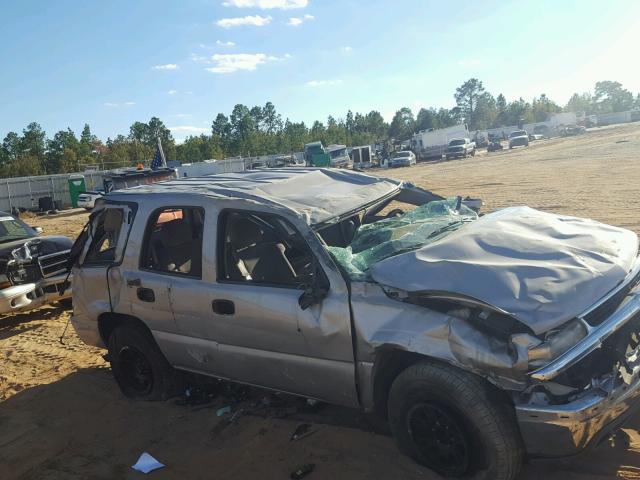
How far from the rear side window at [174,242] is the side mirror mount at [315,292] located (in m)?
1.04

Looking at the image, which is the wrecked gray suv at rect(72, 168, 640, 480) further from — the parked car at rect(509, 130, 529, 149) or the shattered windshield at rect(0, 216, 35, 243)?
the parked car at rect(509, 130, 529, 149)

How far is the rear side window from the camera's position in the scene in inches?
165

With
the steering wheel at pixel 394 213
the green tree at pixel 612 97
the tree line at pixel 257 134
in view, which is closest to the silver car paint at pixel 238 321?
the steering wheel at pixel 394 213

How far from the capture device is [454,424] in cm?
298

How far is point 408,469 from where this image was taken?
132 inches

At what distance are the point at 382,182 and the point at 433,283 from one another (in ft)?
6.97

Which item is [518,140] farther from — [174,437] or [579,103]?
[579,103]

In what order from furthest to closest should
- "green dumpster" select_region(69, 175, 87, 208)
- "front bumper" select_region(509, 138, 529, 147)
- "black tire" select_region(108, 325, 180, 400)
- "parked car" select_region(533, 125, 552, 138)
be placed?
"parked car" select_region(533, 125, 552, 138) → "front bumper" select_region(509, 138, 529, 147) → "green dumpster" select_region(69, 175, 87, 208) → "black tire" select_region(108, 325, 180, 400)

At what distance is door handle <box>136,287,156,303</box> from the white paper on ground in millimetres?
1179

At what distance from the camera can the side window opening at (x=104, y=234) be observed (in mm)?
4935

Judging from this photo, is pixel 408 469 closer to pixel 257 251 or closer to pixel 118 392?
pixel 257 251

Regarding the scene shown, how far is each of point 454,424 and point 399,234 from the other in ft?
4.79

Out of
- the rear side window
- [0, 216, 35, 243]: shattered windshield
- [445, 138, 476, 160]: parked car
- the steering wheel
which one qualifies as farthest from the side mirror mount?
[445, 138, 476, 160]: parked car

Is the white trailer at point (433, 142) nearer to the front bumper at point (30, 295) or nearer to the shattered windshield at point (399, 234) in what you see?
the front bumper at point (30, 295)
